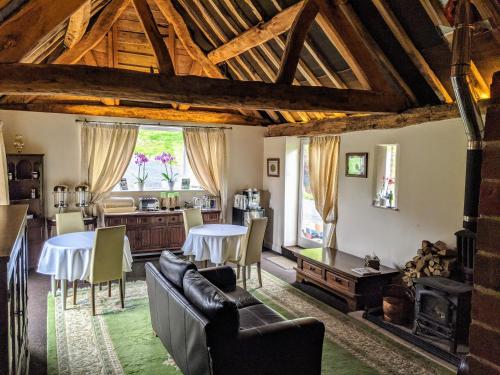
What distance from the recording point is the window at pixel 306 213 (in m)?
7.17

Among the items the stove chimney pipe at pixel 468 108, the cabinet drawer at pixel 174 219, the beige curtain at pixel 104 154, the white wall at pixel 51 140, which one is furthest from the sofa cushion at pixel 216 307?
the white wall at pixel 51 140

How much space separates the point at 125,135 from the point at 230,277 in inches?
150

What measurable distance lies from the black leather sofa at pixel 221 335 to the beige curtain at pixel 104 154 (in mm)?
3853

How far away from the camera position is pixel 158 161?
24.3 ft

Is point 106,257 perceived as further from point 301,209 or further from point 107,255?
point 301,209

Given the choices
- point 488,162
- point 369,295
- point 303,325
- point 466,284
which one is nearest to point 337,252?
point 369,295

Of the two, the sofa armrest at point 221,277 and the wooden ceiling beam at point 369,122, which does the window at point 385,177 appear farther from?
the sofa armrest at point 221,277

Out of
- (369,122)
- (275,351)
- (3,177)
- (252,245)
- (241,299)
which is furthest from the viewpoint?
(3,177)

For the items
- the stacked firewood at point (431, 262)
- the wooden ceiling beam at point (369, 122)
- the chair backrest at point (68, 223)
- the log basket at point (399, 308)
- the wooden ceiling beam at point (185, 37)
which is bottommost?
the log basket at point (399, 308)

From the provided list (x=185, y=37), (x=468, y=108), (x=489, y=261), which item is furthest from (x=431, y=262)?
(x=185, y=37)

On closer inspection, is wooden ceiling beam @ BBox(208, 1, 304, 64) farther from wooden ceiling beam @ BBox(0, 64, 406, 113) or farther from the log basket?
the log basket

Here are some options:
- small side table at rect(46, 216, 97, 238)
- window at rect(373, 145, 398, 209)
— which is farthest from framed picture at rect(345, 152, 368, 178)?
small side table at rect(46, 216, 97, 238)

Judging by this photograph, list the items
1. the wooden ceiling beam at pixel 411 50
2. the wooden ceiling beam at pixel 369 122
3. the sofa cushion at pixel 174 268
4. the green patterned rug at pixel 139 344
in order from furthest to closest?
the wooden ceiling beam at pixel 369 122 < the wooden ceiling beam at pixel 411 50 < the green patterned rug at pixel 139 344 < the sofa cushion at pixel 174 268

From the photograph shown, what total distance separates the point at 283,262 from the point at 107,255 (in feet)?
10.9
